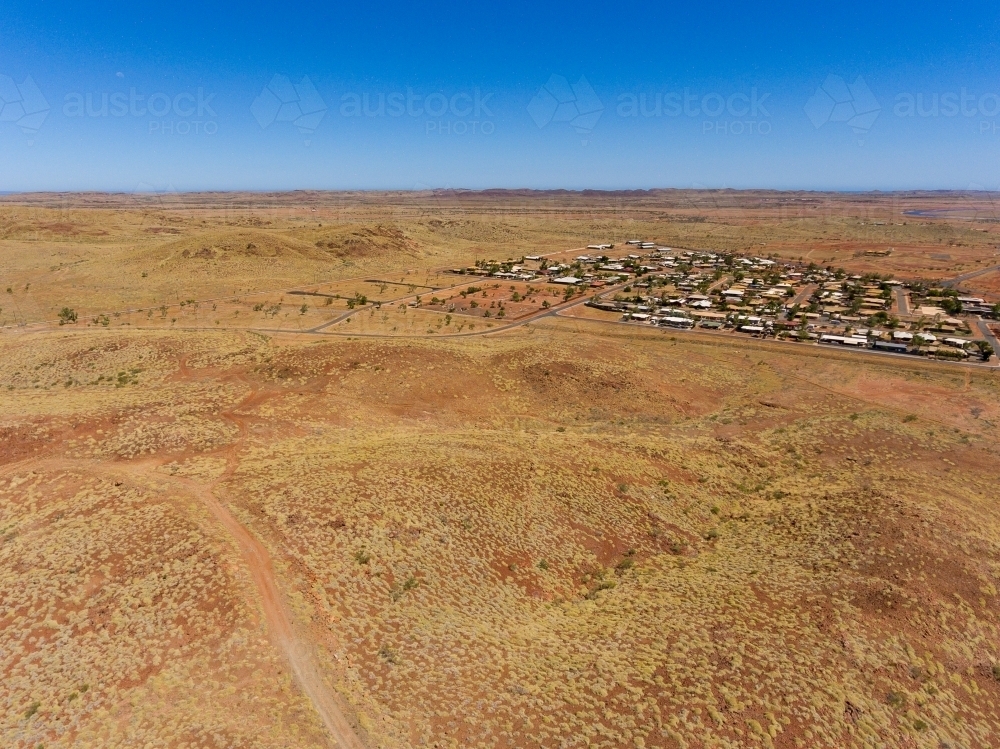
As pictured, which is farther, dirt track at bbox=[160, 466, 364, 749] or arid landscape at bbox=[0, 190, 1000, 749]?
arid landscape at bbox=[0, 190, 1000, 749]

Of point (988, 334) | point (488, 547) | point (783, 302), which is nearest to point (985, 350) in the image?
point (988, 334)

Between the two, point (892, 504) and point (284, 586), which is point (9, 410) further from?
point (892, 504)

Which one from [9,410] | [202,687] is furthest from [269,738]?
[9,410]

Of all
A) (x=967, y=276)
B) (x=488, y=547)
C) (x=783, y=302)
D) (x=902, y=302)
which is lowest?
(x=488, y=547)

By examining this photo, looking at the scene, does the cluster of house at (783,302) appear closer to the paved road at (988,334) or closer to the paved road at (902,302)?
the paved road at (902,302)

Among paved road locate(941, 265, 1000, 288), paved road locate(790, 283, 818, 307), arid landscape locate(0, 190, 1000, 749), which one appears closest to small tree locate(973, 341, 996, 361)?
arid landscape locate(0, 190, 1000, 749)

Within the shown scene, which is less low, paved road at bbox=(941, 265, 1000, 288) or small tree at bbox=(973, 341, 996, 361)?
paved road at bbox=(941, 265, 1000, 288)

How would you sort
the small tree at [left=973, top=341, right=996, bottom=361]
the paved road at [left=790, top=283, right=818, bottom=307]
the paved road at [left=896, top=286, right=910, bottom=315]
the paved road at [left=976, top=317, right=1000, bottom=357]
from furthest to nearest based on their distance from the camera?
the paved road at [left=790, top=283, right=818, bottom=307] → the paved road at [left=896, top=286, right=910, bottom=315] → the paved road at [left=976, top=317, right=1000, bottom=357] → the small tree at [left=973, top=341, right=996, bottom=361]

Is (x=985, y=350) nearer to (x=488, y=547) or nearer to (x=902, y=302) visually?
(x=902, y=302)

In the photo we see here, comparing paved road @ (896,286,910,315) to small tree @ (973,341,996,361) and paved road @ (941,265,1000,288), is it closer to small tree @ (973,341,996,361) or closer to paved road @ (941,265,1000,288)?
paved road @ (941,265,1000,288)

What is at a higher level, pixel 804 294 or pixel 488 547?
pixel 804 294
